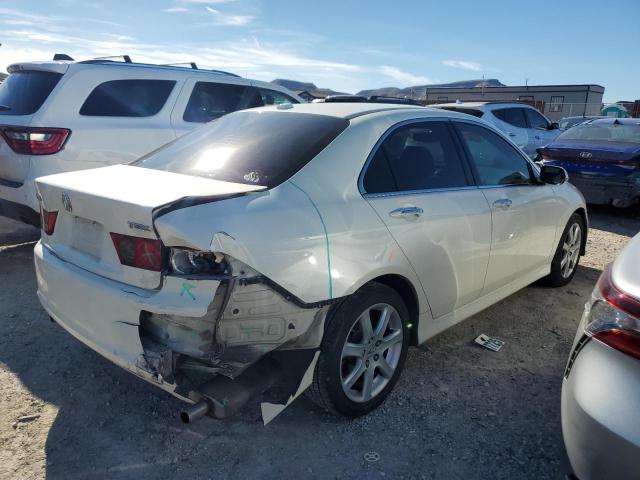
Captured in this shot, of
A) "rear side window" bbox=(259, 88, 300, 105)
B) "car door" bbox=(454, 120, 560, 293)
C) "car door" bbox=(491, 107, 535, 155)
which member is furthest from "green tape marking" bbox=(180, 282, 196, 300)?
"car door" bbox=(491, 107, 535, 155)

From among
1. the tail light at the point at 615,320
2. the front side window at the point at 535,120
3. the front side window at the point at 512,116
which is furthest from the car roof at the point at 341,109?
the front side window at the point at 535,120

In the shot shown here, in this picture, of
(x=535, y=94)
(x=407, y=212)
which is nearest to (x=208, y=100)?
(x=407, y=212)

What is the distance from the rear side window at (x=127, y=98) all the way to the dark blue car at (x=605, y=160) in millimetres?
5985

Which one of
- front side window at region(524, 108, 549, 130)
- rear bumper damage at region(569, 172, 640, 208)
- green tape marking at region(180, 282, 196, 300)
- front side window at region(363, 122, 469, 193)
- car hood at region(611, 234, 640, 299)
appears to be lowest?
rear bumper damage at region(569, 172, 640, 208)

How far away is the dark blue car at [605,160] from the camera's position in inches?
291

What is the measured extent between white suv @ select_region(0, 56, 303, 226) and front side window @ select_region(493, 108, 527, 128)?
263 inches

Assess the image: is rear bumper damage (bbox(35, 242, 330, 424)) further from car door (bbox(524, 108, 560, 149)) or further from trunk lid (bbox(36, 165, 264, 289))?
car door (bbox(524, 108, 560, 149))

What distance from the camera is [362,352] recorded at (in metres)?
2.76

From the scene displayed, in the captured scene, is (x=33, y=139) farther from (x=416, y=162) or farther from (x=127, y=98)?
(x=416, y=162)

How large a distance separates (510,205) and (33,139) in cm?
426

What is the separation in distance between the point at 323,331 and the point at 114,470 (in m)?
1.19

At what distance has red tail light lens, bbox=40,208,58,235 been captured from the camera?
2.83m

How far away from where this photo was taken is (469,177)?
11.4 ft

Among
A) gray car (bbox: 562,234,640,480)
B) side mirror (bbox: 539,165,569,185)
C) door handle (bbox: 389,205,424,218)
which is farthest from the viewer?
side mirror (bbox: 539,165,569,185)
